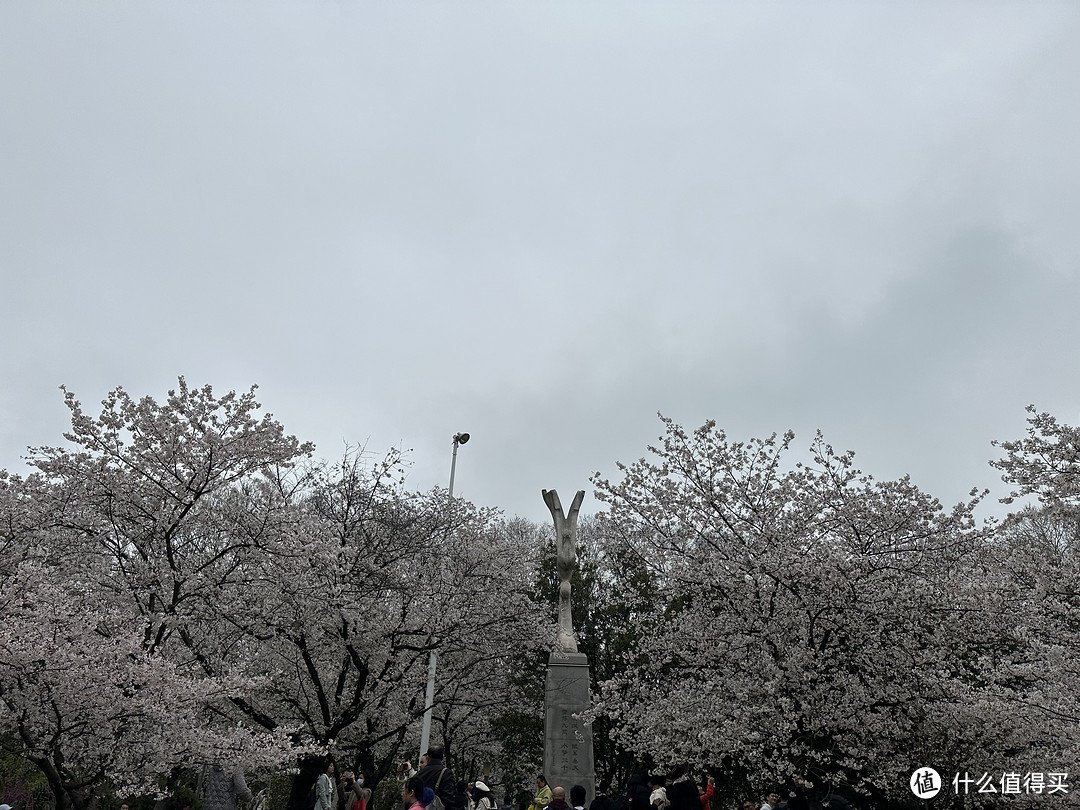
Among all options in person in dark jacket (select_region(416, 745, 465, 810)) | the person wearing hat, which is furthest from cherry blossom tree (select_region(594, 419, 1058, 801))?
person in dark jacket (select_region(416, 745, 465, 810))

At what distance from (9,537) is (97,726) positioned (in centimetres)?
329

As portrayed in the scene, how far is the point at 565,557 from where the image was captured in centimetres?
1848

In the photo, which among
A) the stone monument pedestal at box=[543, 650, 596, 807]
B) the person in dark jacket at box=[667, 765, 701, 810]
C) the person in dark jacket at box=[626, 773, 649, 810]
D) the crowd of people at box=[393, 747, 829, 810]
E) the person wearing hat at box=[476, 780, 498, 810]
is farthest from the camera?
the stone monument pedestal at box=[543, 650, 596, 807]

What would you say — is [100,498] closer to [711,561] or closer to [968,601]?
[711,561]

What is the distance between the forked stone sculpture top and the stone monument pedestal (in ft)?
2.54

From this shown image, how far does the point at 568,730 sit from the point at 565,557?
3.91 meters

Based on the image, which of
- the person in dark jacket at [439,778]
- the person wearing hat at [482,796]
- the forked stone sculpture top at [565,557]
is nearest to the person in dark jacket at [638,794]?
the person in dark jacket at [439,778]

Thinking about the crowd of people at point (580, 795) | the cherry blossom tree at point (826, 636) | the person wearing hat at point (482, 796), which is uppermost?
the cherry blossom tree at point (826, 636)

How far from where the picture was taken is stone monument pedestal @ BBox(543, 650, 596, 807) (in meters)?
15.7

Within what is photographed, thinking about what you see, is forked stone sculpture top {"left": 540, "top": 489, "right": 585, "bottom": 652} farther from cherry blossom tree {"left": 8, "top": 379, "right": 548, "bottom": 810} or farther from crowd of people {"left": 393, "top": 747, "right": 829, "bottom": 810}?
crowd of people {"left": 393, "top": 747, "right": 829, "bottom": 810}

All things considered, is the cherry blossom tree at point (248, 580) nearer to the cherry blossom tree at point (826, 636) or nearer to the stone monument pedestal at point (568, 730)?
the stone monument pedestal at point (568, 730)

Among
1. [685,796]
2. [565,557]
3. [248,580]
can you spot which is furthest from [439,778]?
[565,557]

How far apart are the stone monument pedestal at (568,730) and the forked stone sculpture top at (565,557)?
77cm

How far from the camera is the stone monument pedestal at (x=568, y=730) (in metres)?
15.7
